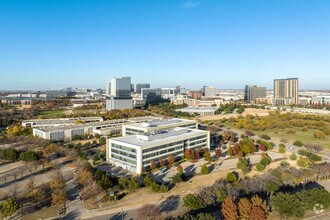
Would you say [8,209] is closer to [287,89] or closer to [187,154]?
[187,154]

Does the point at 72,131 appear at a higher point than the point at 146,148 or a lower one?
lower

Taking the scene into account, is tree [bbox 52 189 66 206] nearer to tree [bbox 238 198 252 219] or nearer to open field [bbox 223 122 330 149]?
tree [bbox 238 198 252 219]

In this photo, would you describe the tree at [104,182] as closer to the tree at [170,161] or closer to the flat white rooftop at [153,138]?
the flat white rooftop at [153,138]

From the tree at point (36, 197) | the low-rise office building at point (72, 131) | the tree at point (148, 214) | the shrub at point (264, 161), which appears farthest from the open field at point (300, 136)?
the tree at point (36, 197)

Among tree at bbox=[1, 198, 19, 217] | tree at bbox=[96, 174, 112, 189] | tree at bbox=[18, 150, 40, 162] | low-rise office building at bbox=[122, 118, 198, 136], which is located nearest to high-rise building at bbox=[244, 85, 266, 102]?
low-rise office building at bbox=[122, 118, 198, 136]

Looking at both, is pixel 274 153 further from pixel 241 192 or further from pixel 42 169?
pixel 42 169

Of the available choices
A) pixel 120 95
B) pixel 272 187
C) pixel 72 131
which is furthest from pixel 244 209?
pixel 120 95
